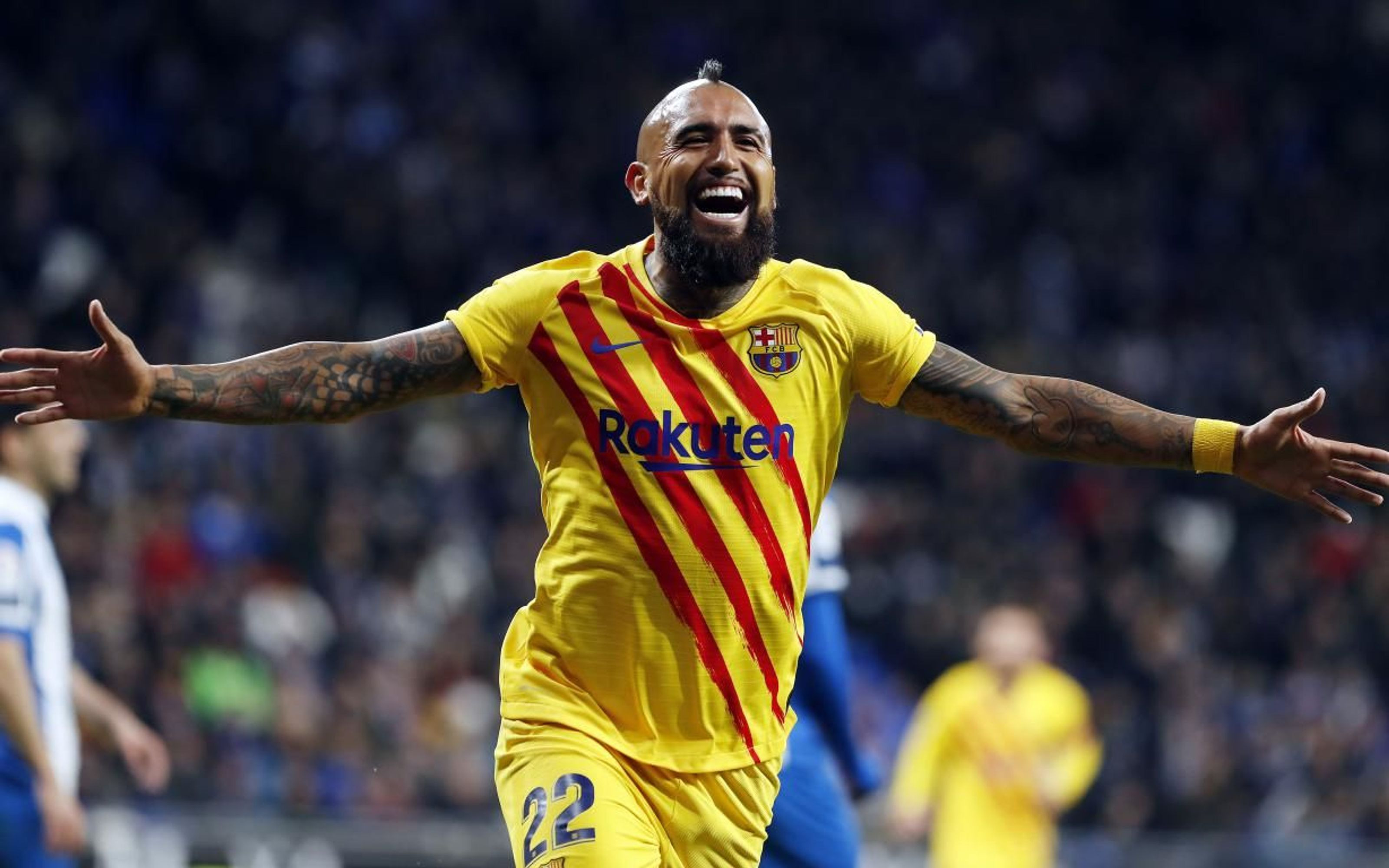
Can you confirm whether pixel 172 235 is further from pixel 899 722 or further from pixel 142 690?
pixel 899 722

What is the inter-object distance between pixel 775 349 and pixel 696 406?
0.25 m

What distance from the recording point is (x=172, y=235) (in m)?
14.9

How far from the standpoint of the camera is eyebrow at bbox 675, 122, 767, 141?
481 cm

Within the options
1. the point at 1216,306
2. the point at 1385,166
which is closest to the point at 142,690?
the point at 1216,306

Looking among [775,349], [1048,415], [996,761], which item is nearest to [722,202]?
[775,349]

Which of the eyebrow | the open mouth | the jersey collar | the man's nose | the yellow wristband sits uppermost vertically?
the eyebrow

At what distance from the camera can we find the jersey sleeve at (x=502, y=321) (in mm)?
4746

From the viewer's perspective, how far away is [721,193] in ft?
15.8

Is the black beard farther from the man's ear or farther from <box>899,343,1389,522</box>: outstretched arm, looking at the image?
<box>899,343,1389,522</box>: outstretched arm

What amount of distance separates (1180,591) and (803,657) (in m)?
8.63

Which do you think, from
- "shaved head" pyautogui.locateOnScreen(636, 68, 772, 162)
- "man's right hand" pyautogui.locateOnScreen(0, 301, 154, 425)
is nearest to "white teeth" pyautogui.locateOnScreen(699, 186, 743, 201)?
"shaved head" pyautogui.locateOnScreen(636, 68, 772, 162)

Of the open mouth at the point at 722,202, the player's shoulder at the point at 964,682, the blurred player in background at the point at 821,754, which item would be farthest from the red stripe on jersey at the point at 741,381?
the player's shoulder at the point at 964,682

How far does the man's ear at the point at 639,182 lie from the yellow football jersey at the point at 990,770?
622 centimetres

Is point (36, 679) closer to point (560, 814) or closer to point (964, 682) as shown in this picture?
point (560, 814)
